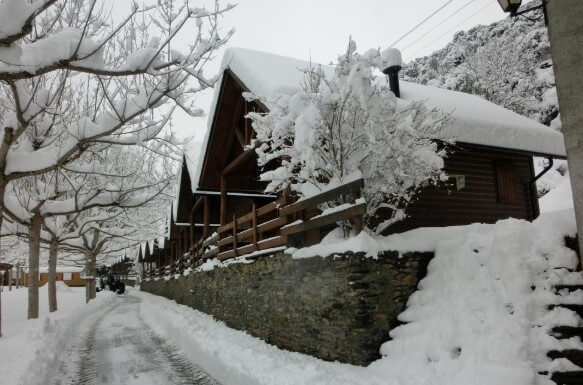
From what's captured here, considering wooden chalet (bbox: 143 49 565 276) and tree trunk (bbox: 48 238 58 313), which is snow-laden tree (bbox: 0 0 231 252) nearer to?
wooden chalet (bbox: 143 49 565 276)

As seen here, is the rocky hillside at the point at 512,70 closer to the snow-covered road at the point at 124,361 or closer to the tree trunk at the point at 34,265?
the snow-covered road at the point at 124,361

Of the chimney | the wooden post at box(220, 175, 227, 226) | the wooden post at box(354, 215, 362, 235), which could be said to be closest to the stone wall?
the wooden post at box(354, 215, 362, 235)

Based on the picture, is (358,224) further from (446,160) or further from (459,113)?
(459,113)

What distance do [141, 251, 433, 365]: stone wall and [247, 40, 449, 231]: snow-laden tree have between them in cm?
117

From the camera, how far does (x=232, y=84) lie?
38.1 feet

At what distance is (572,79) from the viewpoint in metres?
3.37

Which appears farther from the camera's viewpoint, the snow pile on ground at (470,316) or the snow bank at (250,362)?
the snow bank at (250,362)

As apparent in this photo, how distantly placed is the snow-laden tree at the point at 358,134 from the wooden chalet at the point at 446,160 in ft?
3.54

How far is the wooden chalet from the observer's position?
29.8ft

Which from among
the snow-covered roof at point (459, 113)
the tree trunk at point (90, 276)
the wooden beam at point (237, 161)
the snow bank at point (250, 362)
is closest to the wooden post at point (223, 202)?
the wooden beam at point (237, 161)

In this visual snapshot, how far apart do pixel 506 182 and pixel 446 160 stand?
2.26 metres

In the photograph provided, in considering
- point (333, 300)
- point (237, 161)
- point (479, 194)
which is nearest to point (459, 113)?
point (479, 194)

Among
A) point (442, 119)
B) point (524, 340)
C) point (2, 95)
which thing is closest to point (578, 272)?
point (524, 340)

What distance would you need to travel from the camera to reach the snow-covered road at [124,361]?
668 centimetres
